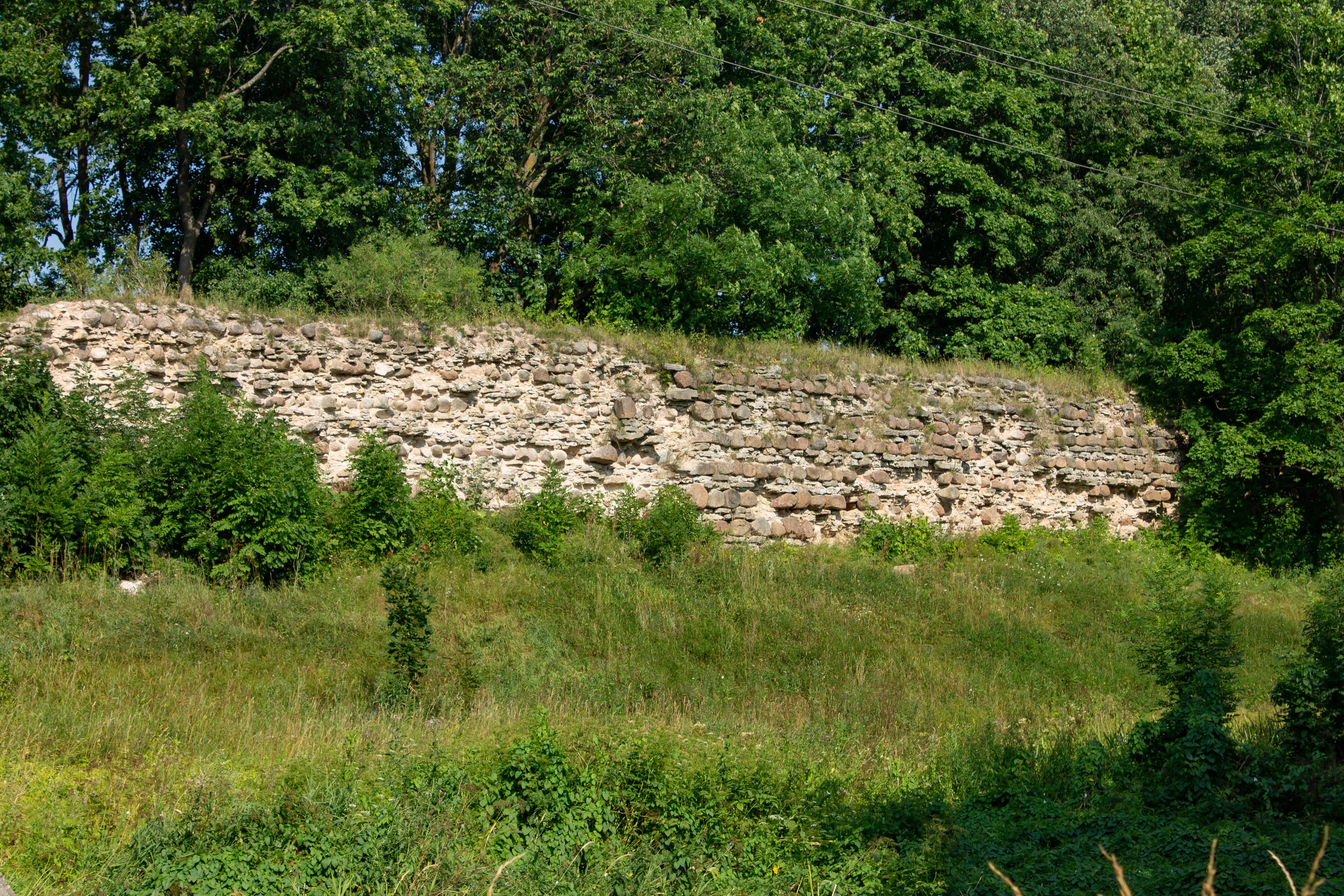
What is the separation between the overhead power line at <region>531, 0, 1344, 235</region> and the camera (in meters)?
16.8

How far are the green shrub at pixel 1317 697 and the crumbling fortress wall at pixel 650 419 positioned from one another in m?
7.29

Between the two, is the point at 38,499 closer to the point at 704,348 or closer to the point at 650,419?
the point at 650,419

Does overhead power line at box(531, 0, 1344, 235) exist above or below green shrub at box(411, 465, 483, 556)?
above

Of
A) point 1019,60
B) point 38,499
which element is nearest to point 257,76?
point 38,499

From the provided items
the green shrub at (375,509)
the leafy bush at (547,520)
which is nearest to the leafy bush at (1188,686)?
the leafy bush at (547,520)

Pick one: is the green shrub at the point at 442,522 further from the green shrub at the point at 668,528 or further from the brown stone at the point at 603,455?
the green shrub at the point at 668,528

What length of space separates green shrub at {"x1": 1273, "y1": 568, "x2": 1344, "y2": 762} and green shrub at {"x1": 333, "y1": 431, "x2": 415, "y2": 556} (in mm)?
8430

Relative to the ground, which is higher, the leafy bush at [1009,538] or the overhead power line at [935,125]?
the overhead power line at [935,125]

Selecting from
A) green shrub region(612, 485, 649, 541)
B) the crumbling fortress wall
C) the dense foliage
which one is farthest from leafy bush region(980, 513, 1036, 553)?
green shrub region(612, 485, 649, 541)

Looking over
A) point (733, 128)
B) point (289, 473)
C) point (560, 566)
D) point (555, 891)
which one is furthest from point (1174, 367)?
point (555, 891)

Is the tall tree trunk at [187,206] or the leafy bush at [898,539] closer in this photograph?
the leafy bush at [898,539]

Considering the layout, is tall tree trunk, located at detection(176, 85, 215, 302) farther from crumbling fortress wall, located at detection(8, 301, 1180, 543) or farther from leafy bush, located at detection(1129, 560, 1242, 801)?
leafy bush, located at detection(1129, 560, 1242, 801)

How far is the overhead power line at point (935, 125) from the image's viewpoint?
16828 millimetres

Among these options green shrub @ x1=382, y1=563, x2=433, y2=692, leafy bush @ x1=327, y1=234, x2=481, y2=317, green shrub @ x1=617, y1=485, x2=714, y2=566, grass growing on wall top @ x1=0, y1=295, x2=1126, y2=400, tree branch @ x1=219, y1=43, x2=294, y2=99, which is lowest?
green shrub @ x1=617, y1=485, x2=714, y2=566
